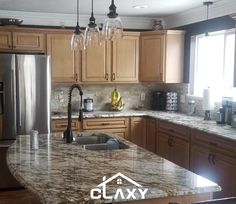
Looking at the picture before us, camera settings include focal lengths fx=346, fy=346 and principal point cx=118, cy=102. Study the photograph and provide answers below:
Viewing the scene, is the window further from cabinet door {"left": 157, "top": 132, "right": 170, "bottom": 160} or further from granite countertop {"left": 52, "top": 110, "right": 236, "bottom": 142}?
cabinet door {"left": 157, "top": 132, "right": 170, "bottom": 160}

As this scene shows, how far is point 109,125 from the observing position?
5.04 m

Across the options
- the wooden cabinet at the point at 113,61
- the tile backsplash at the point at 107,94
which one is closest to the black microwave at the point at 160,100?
the tile backsplash at the point at 107,94

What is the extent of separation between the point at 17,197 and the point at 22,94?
1266mm

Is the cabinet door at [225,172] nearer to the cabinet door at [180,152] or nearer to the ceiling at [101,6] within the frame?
the cabinet door at [180,152]

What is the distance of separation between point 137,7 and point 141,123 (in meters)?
1.68

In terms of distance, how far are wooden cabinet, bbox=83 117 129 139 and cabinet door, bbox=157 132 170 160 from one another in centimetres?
53

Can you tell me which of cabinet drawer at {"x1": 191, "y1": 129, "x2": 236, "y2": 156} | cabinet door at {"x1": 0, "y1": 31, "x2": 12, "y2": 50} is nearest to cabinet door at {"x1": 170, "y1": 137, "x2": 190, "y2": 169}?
cabinet drawer at {"x1": 191, "y1": 129, "x2": 236, "y2": 156}

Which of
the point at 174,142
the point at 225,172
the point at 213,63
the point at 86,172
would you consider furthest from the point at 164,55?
the point at 86,172

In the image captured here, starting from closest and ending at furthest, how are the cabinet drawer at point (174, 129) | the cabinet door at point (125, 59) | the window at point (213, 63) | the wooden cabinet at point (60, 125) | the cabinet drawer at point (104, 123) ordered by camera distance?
the cabinet drawer at point (174, 129) < the window at point (213, 63) < the wooden cabinet at point (60, 125) < the cabinet drawer at point (104, 123) < the cabinet door at point (125, 59)

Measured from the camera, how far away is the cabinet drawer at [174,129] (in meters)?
4.11

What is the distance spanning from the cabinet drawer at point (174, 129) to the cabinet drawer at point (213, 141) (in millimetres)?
141

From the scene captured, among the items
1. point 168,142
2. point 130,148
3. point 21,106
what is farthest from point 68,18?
point 130,148

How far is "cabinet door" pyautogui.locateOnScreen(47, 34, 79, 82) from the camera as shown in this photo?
16.2ft

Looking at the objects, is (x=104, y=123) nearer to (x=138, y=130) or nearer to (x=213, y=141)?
(x=138, y=130)
